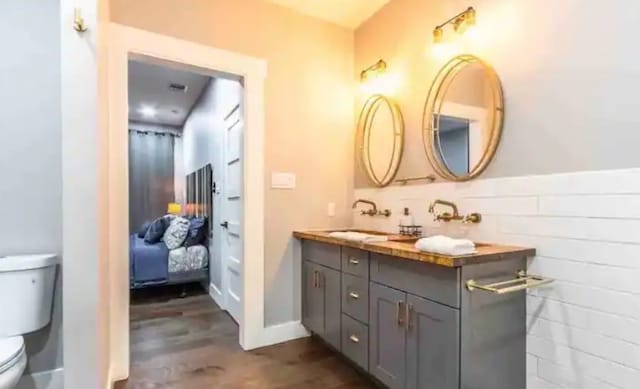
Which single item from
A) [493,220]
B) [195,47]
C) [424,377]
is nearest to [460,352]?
[424,377]

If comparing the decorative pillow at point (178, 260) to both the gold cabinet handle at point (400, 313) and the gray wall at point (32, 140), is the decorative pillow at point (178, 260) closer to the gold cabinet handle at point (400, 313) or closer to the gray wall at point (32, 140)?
the gray wall at point (32, 140)

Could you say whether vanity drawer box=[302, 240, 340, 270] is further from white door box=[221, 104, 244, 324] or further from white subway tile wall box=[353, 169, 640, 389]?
white subway tile wall box=[353, 169, 640, 389]

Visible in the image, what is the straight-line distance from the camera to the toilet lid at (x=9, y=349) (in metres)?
1.42

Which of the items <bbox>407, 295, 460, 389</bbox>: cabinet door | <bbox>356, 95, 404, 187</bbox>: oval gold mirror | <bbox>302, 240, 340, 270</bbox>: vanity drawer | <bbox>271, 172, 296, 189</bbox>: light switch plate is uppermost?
<bbox>356, 95, 404, 187</bbox>: oval gold mirror

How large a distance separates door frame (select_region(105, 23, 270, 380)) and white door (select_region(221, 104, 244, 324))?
389 mm

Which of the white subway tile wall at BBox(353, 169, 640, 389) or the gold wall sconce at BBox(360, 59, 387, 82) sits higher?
the gold wall sconce at BBox(360, 59, 387, 82)

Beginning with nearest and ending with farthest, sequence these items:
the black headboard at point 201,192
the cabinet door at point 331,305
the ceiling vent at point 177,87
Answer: the cabinet door at point 331,305
the black headboard at point 201,192
the ceiling vent at point 177,87

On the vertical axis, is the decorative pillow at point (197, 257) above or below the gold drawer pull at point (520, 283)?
below

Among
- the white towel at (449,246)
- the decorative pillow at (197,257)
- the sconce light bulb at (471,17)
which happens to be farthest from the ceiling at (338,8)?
the decorative pillow at (197,257)

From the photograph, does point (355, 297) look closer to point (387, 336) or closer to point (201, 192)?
point (387, 336)

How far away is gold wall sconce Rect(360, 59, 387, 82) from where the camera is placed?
2658 millimetres

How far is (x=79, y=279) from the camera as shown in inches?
61.6

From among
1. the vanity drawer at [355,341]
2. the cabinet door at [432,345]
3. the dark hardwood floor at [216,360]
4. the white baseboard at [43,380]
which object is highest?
the cabinet door at [432,345]

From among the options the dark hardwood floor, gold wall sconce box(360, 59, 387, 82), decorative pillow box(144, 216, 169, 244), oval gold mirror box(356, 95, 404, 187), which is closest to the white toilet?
the dark hardwood floor
